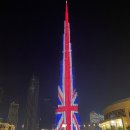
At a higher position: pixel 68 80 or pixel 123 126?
pixel 68 80

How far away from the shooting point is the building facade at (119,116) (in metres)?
58.5

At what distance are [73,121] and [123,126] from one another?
14.7 metres

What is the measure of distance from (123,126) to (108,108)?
995 cm

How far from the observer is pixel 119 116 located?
59938 mm

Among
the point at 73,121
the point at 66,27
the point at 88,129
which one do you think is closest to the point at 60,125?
the point at 73,121

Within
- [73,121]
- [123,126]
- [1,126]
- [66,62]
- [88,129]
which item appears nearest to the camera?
[123,126]

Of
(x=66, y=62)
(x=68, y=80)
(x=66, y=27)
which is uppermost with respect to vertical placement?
(x=66, y=27)

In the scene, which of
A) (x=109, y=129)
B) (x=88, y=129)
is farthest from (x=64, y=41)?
(x=88, y=129)

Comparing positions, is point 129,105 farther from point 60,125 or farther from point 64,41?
point 64,41

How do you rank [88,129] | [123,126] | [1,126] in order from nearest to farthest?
[123,126] < [1,126] < [88,129]

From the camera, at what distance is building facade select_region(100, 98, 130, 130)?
58531 mm

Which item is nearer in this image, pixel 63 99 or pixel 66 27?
pixel 63 99

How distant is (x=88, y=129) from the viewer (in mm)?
158750

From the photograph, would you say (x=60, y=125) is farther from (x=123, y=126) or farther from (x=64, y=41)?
(x=64, y=41)
